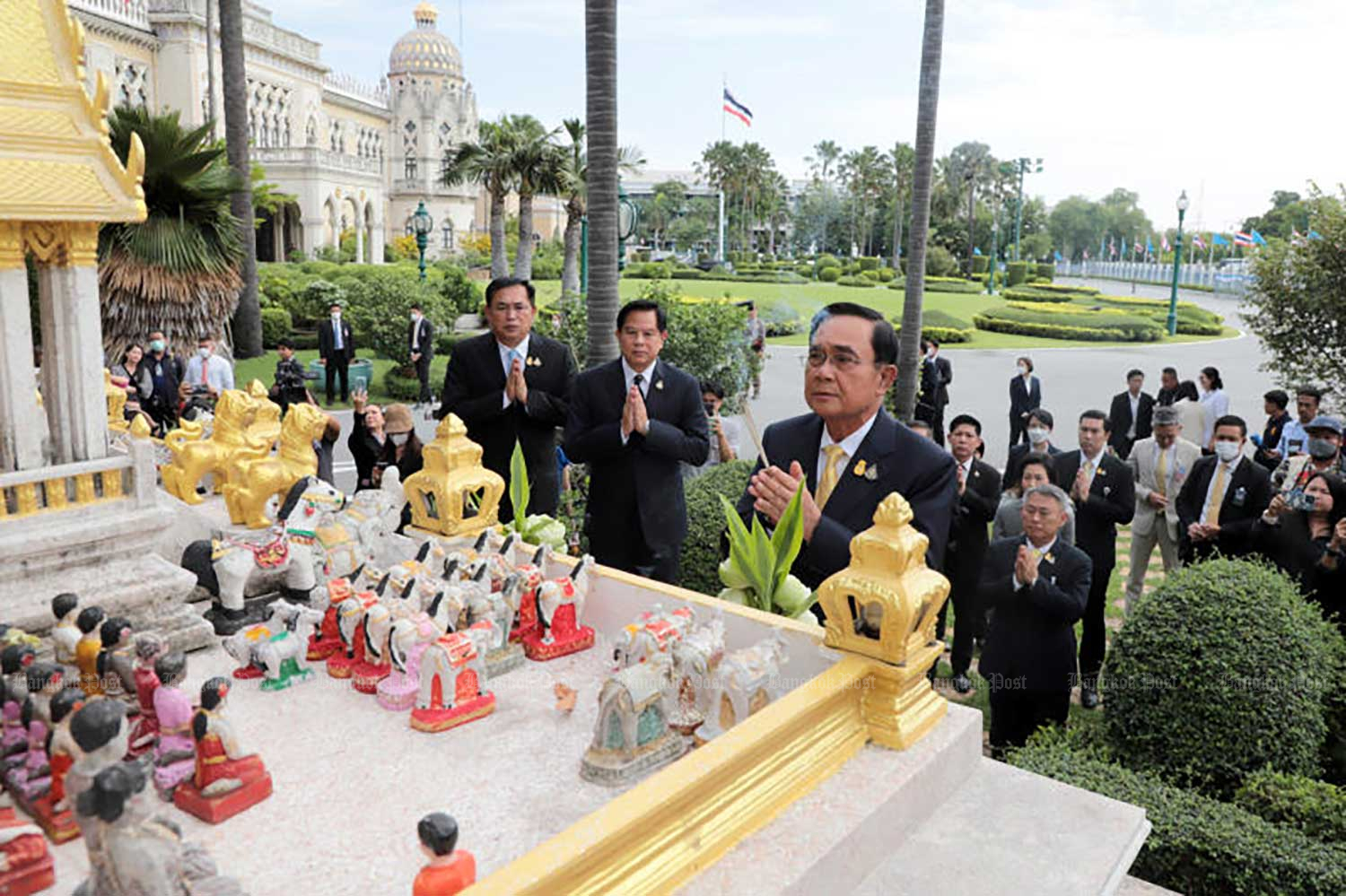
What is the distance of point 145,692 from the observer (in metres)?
3.16

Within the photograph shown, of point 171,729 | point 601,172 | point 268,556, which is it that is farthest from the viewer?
point 601,172

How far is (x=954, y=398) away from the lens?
866 inches

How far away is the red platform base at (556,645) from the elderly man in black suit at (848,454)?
104cm

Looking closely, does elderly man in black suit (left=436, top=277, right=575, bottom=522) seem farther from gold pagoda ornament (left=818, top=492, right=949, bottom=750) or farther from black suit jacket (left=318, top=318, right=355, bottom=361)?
black suit jacket (left=318, top=318, right=355, bottom=361)

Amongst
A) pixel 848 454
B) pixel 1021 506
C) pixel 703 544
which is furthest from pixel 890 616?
pixel 703 544

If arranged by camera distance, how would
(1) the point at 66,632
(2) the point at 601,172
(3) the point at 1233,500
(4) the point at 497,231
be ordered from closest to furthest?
(1) the point at 66,632 → (3) the point at 1233,500 → (2) the point at 601,172 → (4) the point at 497,231

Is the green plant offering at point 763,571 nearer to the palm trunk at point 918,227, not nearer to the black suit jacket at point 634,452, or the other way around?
the black suit jacket at point 634,452

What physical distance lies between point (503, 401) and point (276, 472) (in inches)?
53.1

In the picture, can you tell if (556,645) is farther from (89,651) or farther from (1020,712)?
(1020,712)

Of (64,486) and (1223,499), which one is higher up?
(64,486)

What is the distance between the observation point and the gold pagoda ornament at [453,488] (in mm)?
4496

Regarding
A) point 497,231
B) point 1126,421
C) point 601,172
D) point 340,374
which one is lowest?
point 340,374

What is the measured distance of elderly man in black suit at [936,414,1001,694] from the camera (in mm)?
6773

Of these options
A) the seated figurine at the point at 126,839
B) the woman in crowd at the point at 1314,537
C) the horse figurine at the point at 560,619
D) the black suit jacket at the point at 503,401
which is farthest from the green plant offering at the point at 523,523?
the woman in crowd at the point at 1314,537
